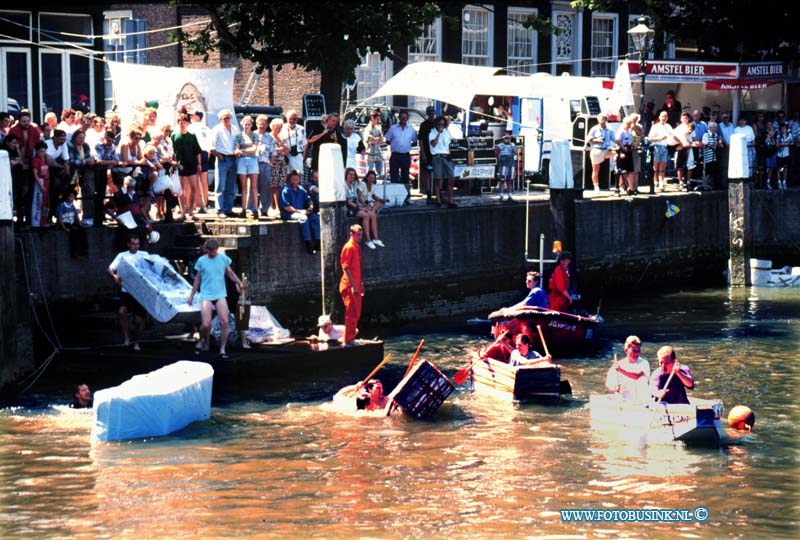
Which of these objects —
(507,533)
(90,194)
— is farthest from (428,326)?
(507,533)

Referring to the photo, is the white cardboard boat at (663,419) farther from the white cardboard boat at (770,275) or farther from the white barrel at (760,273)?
the white barrel at (760,273)

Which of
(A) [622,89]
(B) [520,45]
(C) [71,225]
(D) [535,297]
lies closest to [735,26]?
(B) [520,45]

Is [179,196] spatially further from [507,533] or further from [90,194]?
[507,533]

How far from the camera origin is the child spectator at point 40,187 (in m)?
22.8

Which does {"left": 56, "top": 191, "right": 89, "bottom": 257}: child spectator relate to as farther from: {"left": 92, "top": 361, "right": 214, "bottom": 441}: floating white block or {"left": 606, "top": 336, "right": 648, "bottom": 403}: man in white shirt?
{"left": 606, "top": 336, "right": 648, "bottom": 403}: man in white shirt

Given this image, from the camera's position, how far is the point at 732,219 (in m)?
35.4

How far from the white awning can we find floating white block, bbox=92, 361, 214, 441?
13052 millimetres

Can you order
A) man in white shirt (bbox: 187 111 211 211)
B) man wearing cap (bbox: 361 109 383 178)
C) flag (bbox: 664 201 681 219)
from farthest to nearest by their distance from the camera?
1. flag (bbox: 664 201 681 219)
2. man wearing cap (bbox: 361 109 383 178)
3. man in white shirt (bbox: 187 111 211 211)

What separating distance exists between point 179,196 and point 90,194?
6.46 ft

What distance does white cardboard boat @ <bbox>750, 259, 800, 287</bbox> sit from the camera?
34.6 metres

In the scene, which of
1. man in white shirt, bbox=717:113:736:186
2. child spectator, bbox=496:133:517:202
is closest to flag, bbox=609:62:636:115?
child spectator, bbox=496:133:517:202

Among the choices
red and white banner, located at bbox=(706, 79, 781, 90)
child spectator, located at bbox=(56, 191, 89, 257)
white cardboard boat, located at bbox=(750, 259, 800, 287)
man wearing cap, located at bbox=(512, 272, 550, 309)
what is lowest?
white cardboard boat, located at bbox=(750, 259, 800, 287)

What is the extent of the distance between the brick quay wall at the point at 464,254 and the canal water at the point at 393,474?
3.18 m

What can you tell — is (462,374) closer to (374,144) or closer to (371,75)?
(374,144)
